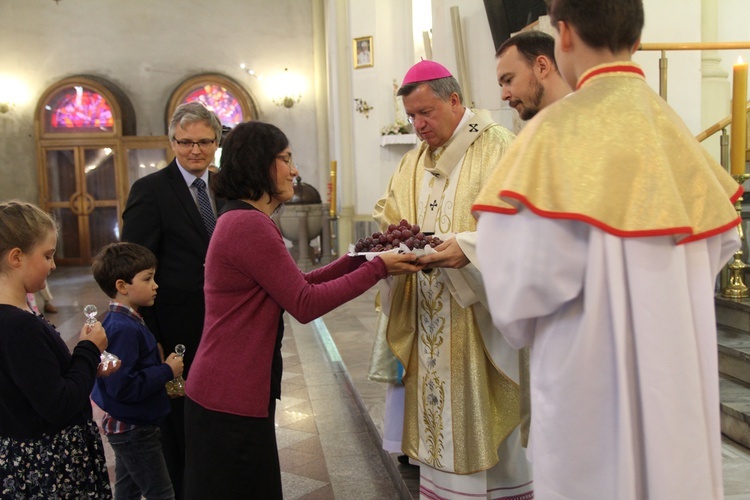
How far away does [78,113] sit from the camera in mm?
12680

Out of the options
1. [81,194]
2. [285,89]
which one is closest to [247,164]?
[285,89]

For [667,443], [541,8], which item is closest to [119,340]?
[667,443]

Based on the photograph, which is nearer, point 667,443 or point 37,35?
point 667,443

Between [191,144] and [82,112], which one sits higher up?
[82,112]

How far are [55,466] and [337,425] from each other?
7.79 ft

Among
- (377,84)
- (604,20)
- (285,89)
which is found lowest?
(604,20)

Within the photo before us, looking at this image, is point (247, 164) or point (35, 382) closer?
point (35, 382)

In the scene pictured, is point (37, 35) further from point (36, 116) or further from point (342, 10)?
point (342, 10)

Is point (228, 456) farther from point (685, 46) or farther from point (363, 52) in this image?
point (363, 52)

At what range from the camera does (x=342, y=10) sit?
10.5 m

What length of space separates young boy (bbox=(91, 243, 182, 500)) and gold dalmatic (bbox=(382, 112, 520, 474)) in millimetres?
821

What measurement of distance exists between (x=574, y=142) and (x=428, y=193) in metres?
1.28

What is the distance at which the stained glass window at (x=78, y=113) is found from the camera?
12.6 m

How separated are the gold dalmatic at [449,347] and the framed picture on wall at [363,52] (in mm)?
7682
